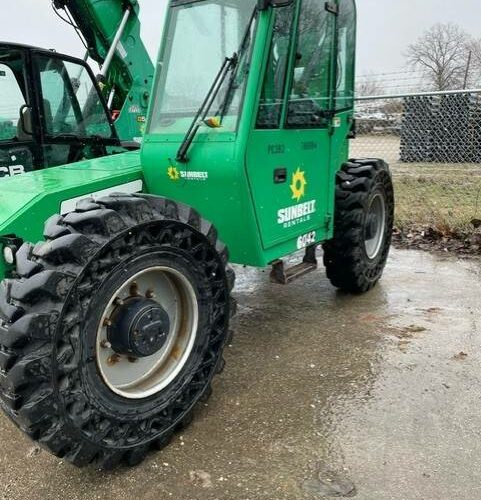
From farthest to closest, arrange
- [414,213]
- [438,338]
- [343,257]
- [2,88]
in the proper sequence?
1. [414,213]
2. [343,257]
3. [2,88]
4. [438,338]

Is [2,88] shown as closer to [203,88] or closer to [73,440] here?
[203,88]

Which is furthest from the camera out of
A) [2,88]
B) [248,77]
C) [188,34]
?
[2,88]

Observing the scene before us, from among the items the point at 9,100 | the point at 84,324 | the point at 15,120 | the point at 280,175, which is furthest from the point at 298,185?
the point at 9,100

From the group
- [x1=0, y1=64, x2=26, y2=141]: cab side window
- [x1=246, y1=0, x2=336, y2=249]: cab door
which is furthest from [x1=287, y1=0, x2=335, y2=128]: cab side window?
[x1=0, y1=64, x2=26, y2=141]: cab side window

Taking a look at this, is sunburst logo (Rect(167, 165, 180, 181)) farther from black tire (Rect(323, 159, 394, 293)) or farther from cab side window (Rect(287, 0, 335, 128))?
black tire (Rect(323, 159, 394, 293))

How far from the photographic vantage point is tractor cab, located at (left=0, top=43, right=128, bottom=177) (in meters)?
4.09

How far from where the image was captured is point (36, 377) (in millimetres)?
2186

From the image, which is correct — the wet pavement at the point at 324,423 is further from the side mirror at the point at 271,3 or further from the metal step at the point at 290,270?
the side mirror at the point at 271,3

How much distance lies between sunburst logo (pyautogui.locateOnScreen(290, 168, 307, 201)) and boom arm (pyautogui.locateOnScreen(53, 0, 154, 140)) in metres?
3.20

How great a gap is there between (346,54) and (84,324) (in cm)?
323

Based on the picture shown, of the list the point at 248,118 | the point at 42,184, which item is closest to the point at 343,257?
the point at 248,118

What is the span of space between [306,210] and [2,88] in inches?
104

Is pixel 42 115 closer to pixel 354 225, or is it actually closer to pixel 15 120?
pixel 15 120

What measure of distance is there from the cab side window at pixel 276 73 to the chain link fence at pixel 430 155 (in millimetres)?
3802
